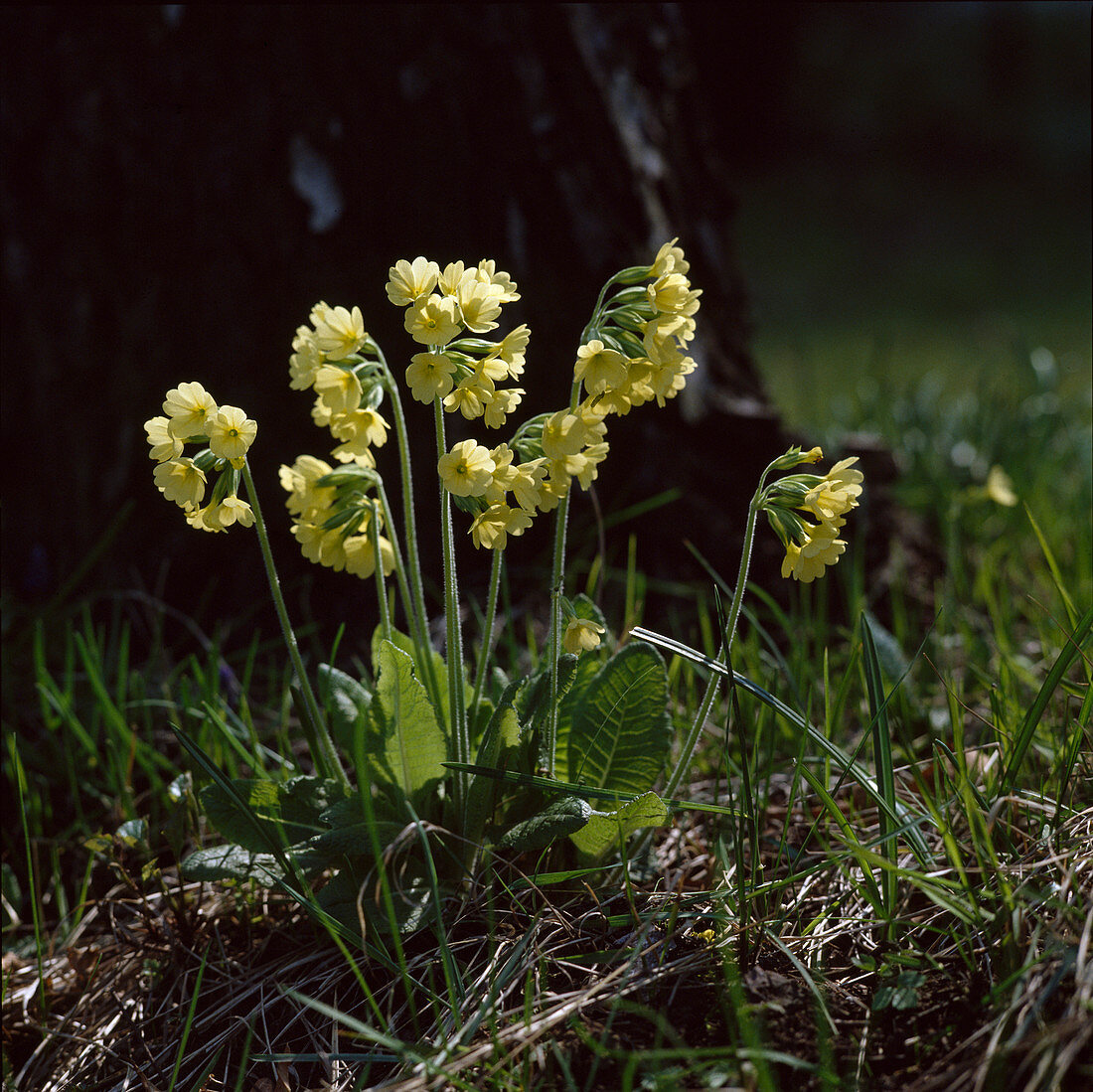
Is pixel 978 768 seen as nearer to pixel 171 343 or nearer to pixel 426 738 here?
pixel 426 738

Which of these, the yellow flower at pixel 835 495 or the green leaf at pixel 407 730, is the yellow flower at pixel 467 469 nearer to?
the green leaf at pixel 407 730

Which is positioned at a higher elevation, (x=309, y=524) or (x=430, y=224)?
(x=430, y=224)

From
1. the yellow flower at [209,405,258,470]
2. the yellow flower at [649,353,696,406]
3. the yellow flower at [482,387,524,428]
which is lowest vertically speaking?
the yellow flower at [649,353,696,406]

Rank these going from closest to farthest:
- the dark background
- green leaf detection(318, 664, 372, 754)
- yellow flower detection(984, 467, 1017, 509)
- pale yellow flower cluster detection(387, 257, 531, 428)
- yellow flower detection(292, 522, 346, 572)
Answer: pale yellow flower cluster detection(387, 257, 531, 428), yellow flower detection(292, 522, 346, 572), green leaf detection(318, 664, 372, 754), the dark background, yellow flower detection(984, 467, 1017, 509)

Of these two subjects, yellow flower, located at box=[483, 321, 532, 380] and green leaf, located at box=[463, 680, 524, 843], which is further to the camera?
green leaf, located at box=[463, 680, 524, 843]

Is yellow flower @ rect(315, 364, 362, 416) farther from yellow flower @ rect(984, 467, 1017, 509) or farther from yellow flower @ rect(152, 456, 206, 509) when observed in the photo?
yellow flower @ rect(984, 467, 1017, 509)

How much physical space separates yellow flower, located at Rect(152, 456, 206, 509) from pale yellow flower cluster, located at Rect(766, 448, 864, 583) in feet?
2.64

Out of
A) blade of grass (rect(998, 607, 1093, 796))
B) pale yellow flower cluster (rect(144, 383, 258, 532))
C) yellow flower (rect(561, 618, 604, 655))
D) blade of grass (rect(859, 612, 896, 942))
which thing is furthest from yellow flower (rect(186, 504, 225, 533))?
blade of grass (rect(998, 607, 1093, 796))

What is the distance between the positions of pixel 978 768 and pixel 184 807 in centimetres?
144

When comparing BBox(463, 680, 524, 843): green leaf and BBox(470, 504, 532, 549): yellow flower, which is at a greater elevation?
BBox(470, 504, 532, 549): yellow flower

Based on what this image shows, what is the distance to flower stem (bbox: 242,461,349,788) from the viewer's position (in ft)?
4.66

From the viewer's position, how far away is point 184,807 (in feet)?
5.85

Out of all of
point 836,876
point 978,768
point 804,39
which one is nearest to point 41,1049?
point 836,876

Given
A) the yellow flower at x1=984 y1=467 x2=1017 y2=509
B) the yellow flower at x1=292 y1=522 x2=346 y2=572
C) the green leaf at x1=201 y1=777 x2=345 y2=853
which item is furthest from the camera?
the yellow flower at x1=984 y1=467 x2=1017 y2=509
